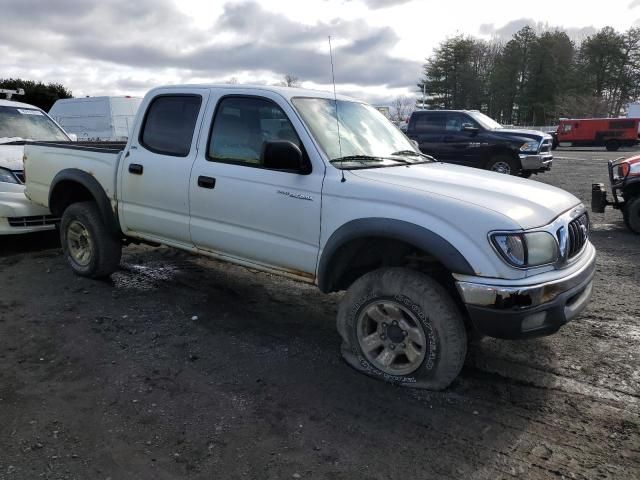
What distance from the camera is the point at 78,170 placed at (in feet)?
16.8

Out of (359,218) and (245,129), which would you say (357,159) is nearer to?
(359,218)

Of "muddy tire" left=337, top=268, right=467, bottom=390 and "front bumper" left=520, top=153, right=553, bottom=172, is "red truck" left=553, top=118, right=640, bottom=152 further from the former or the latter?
"muddy tire" left=337, top=268, right=467, bottom=390

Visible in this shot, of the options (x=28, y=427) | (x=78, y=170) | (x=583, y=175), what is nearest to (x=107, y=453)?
(x=28, y=427)

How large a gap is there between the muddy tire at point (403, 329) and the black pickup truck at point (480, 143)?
405 inches

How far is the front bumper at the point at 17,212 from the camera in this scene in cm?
608

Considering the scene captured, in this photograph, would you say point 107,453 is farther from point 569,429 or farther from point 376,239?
point 569,429

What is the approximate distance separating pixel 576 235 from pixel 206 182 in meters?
2.71

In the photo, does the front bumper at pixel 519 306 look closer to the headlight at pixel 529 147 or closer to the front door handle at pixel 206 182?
the front door handle at pixel 206 182

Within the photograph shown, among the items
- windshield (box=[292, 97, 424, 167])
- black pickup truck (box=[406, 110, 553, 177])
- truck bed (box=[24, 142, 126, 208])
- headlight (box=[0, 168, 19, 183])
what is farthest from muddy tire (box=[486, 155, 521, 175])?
headlight (box=[0, 168, 19, 183])

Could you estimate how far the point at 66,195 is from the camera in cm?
555

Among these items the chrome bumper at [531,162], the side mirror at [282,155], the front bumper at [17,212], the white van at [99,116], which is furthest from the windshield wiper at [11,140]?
the chrome bumper at [531,162]

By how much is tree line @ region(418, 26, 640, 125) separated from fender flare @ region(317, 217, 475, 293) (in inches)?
2295

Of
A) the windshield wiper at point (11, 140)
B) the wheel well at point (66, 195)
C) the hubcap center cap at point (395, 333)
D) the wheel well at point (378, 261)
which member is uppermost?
the windshield wiper at point (11, 140)

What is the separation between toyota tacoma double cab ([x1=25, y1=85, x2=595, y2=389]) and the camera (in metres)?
2.94
